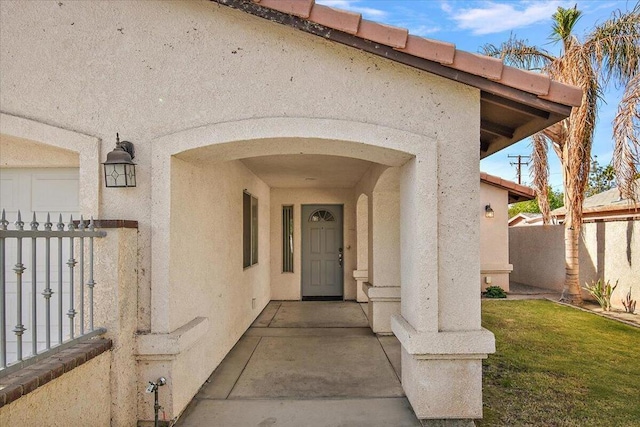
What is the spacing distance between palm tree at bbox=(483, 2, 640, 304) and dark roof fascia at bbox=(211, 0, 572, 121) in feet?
17.5

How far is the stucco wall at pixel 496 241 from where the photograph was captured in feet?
42.7

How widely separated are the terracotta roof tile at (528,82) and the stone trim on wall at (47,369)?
4.59 m

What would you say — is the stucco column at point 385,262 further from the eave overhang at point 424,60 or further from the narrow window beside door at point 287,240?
the narrow window beside door at point 287,240

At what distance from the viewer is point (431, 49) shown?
3.81m

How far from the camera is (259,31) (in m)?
4.14

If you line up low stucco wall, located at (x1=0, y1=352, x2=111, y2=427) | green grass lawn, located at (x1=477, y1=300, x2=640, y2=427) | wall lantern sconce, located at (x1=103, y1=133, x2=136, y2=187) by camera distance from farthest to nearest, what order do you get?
1. green grass lawn, located at (x1=477, y1=300, x2=640, y2=427)
2. wall lantern sconce, located at (x1=103, y1=133, x2=136, y2=187)
3. low stucco wall, located at (x1=0, y1=352, x2=111, y2=427)

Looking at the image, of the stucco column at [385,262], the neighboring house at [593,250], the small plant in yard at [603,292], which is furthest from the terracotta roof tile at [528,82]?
the small plant in yard at [603,292]

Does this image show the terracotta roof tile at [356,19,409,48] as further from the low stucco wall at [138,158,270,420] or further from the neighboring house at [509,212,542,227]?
the neighboring house at [509,212,542,227]

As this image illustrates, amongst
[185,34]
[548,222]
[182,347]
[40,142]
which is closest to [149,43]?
[185,34]

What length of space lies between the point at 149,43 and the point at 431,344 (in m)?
4.29

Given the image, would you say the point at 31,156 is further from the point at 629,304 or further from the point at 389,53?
the point at 629,304

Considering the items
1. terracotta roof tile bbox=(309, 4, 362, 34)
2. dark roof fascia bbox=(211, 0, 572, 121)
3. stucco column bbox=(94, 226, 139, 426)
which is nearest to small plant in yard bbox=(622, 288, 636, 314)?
dark roof fascia bbox=(211, 0, 572, 121)

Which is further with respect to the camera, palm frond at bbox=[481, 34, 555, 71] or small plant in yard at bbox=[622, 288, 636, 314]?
palm frond at bbox=[481, 34, 555, 71]

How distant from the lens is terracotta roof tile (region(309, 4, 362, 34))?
3789 millimetres
